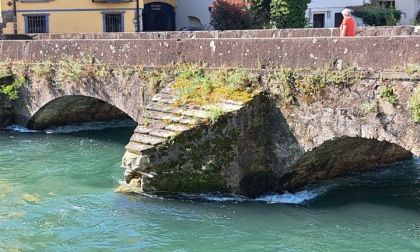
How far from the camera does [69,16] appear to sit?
29.1 metres

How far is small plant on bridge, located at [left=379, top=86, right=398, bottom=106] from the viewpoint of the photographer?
8.94 m

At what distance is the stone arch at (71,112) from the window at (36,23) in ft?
40.9

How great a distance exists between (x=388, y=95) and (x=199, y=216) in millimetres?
3074

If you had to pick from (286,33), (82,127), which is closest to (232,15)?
(82,127)

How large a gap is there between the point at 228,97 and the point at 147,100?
2.70 metres

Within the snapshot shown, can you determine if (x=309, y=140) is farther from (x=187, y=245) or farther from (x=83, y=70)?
(x=83, y=70)

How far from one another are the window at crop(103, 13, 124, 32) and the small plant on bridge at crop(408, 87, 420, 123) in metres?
22.6

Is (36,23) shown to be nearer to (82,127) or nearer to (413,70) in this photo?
(82,127)

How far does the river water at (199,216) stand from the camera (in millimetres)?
8570

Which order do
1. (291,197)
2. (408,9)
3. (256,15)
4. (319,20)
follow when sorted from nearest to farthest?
(291,197) → (256,15) → (319,20) → (408,9)

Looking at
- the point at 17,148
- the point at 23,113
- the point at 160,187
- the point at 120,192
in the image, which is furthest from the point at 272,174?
the point at 23,113

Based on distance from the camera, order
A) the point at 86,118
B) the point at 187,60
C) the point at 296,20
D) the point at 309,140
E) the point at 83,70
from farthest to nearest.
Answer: the point at 296,20 → the point at 86,118 → the point at 83,70 → the point at 187,60 → the point at 309,140

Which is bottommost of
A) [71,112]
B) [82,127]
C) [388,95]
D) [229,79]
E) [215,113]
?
[82,127]

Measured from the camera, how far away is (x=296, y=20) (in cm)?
2988
